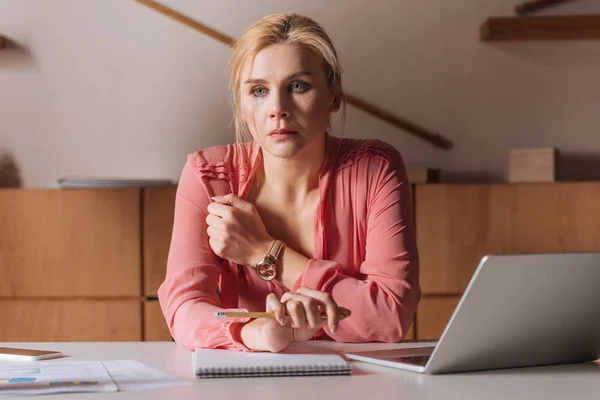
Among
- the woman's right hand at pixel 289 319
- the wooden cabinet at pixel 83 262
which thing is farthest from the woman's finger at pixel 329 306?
the wooden cabinet at pixel 83 262

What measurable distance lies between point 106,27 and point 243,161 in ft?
5.77

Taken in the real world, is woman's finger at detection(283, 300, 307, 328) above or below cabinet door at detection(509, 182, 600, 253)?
below

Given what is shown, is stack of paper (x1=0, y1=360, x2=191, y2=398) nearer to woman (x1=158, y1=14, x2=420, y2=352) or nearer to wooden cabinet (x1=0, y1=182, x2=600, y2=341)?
woman (x1=158, y1=14, x2=420, y2=352)

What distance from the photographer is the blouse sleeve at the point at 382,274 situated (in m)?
1.49

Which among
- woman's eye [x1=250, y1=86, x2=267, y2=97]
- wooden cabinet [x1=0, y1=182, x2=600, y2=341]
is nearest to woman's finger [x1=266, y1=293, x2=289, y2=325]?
woman's eye [x1=250, y1=86, x2=267, y2=97]

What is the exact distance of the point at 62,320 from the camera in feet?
9.53

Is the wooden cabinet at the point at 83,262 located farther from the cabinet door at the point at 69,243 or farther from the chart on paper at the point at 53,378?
the chart on paper at the point at 53,378

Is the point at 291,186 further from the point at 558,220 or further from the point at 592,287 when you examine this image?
the point at 558,220

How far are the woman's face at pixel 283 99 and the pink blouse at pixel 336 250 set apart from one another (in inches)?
4.9

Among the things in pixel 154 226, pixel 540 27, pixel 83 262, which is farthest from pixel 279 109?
pixel 540 27

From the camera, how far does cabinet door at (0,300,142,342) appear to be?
291 cm

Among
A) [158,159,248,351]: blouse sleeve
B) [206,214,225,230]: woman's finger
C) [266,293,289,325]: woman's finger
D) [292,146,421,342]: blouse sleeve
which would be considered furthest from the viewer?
[206,214,225,230]: woman's finger

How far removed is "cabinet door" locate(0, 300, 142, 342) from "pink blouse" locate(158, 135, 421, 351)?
125 cm

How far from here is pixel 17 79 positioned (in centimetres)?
329
